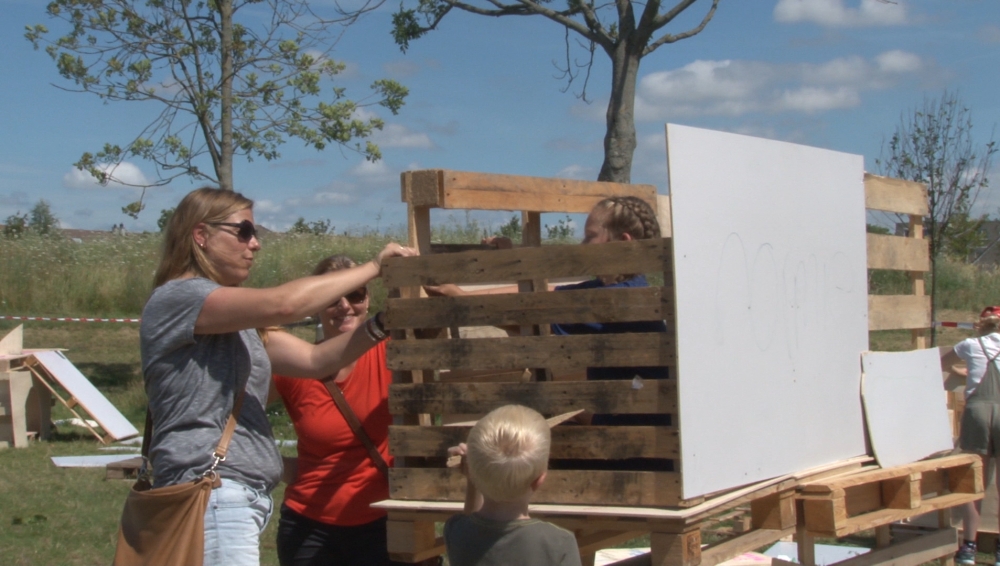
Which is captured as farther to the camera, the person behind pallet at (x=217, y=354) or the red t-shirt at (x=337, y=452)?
the red t-shirt at (x=337, y=452)

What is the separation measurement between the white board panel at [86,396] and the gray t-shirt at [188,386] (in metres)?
8.86

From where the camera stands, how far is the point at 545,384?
3229 millimetres

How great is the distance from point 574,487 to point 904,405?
189cm

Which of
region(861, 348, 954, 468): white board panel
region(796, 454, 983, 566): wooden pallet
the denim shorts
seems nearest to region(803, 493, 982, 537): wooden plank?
region(796, 454, 983, 566): wooden pallet

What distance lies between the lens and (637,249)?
121 inches

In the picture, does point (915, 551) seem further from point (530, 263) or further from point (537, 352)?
point (530, 263)

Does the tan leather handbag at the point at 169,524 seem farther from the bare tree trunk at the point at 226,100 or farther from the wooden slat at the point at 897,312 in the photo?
the bare tree trunk at the point at 226,100

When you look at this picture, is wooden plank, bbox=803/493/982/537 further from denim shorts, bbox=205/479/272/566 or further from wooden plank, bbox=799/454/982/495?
denim shorts, bbox=205/479/272/566

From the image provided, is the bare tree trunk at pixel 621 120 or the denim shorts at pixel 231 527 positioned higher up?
the bare tree trunk at pixel 621 120

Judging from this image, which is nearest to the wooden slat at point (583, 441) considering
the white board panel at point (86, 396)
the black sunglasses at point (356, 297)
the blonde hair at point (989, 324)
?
the black sunglasses at point (356, 297)

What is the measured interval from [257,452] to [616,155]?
293 inches

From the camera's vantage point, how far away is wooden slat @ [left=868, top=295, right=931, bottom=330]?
14.7 feet

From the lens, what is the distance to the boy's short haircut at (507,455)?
270 centimetres

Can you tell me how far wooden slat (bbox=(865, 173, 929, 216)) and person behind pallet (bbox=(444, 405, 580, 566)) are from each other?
2.35m
